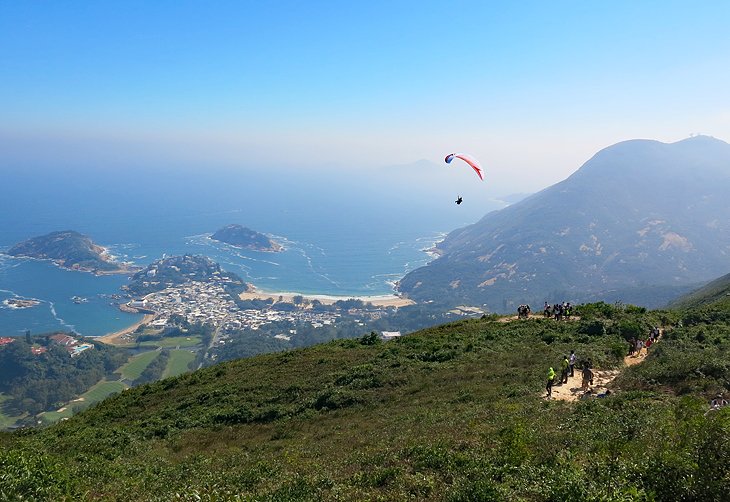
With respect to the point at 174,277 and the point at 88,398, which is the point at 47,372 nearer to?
the point at 88,398

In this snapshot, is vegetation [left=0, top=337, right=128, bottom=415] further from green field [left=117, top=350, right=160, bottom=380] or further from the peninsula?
the peninsula

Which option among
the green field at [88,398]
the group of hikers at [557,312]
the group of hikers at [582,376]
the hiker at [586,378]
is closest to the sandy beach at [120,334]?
the green field at [88,398]

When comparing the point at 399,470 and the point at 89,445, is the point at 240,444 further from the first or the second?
the point at 399,470

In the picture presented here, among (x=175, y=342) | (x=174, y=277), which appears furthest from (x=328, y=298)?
(x=175, y=342)

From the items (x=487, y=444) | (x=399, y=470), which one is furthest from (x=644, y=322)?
(x=399, y=470)

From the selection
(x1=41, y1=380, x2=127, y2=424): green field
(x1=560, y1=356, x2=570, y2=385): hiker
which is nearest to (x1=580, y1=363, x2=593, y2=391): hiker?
(x1=560, y1=356, x2=570, y2=385): hiker

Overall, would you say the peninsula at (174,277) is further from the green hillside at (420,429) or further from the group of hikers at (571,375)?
the group of hikers at (571,375)
